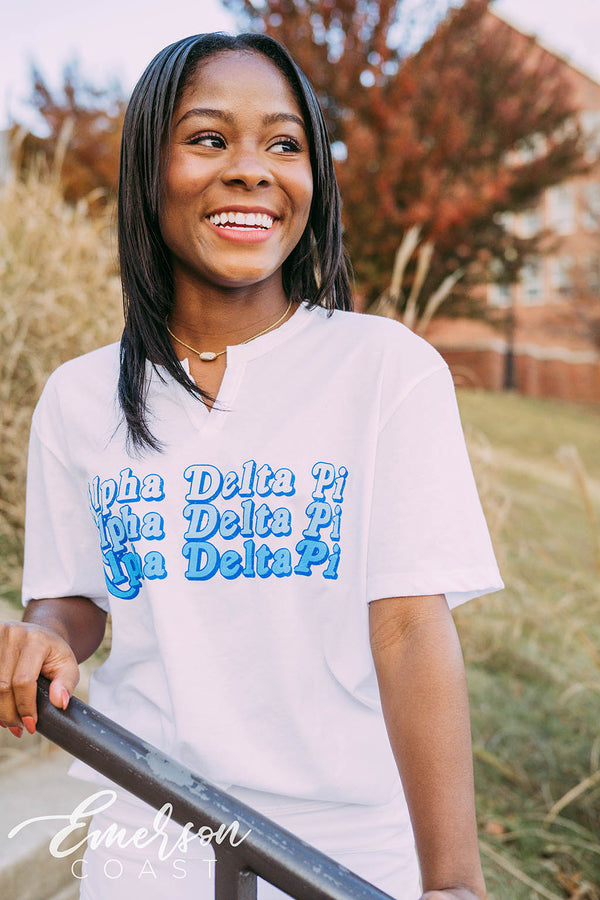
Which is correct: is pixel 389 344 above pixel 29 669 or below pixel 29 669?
above

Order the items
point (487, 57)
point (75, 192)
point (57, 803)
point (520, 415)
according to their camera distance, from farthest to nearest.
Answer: point (520, 415)
point (487, 57)
point (75, 192)
point (57, 803)

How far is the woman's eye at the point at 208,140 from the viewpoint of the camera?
126cm

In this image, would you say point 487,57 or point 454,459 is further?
point 487,57

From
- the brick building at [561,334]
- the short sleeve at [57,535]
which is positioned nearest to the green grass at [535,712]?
the short sleeve at [57,535]

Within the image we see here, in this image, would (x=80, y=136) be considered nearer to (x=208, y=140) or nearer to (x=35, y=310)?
(x=35, y=310)

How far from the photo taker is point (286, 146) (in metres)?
1.30

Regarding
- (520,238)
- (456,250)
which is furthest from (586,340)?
(456,250)

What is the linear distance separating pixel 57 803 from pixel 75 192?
245 inches

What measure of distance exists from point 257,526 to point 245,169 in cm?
52

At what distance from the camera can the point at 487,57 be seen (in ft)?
32.3

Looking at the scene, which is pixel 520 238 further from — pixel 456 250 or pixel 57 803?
pixel 57 803

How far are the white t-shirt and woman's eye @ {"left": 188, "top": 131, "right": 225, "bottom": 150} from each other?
33 cm

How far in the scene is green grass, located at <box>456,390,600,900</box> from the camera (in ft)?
8.36

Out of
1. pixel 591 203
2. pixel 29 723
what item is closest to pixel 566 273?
pixel 591 203
